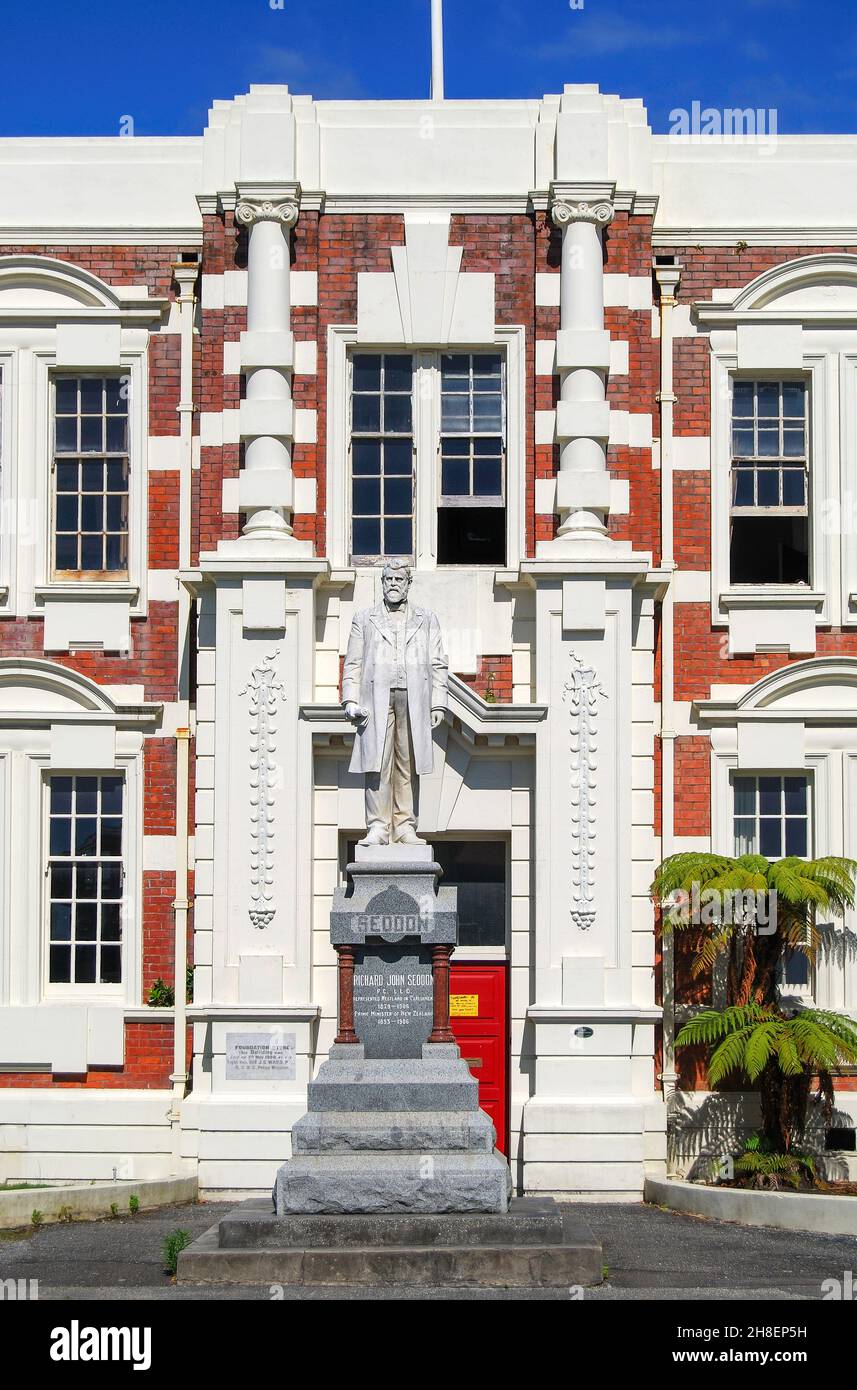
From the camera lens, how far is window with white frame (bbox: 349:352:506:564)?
1977cm

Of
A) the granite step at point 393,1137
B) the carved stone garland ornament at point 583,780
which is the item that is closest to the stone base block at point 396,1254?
the granite step at point 393,1137

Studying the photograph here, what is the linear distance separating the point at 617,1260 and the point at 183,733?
7.47 meters

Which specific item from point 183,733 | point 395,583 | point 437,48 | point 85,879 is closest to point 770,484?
point 437,48

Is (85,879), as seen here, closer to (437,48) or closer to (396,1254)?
(396,1254)

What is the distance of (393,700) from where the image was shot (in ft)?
51.8

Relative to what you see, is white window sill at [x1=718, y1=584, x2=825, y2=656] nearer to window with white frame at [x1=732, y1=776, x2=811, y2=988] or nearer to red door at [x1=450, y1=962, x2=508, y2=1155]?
window with white frame at [x1=732, y1=776, x2=811, y2=988]

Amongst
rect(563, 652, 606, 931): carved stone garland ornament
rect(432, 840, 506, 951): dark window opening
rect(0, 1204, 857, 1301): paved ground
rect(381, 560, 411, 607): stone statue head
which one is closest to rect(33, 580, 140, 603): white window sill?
rect(432, 840, 506, 951): dark window opening

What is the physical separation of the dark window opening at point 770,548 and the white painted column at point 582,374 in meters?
1.69

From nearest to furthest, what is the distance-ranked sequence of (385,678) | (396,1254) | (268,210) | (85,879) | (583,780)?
1. (396,1254)
2. (385,678)
3. (583,780)
4. (268,210)
5. (85,879)

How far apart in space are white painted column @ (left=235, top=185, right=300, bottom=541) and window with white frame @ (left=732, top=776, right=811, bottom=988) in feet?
17.2

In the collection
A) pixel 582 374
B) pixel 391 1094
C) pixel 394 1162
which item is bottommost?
pixel 394 1162

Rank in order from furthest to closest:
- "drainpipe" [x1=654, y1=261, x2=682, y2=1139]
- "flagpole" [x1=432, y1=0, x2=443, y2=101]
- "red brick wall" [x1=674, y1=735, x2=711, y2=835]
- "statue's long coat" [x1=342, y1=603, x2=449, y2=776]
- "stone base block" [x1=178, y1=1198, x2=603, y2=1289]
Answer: "flagpole" [x1=432, y1=0, x2=443, y2=101] → "red brick wall" [x1=674, y1=735, x2=711, y2=835] → "drainpipe" [x1=654, y1=261, x2=682, y2=1139] → "statue's long coat" [x1=342, y1=603, x2=449, y2=776] → "stone base block" [x1=178, y1=1198, x2=603, y2=1289]

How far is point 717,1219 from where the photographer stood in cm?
1677

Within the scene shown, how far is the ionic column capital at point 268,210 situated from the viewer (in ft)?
63.7
